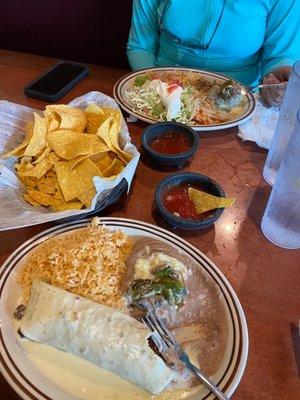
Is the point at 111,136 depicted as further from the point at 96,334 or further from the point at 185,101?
the point at 96,334

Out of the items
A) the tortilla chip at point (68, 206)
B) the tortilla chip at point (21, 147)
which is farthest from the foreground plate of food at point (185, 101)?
the tortilla chip at point (68, 206)

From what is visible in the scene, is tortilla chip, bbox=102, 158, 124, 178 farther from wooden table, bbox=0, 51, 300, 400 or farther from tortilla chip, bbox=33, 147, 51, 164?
tortilla chip, bbox=33, 147, 51, 164

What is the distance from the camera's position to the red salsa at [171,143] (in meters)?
1.53

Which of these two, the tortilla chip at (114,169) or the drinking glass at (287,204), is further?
the tortilla chip at (114,169)

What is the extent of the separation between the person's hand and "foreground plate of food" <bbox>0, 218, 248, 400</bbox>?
3.17ft

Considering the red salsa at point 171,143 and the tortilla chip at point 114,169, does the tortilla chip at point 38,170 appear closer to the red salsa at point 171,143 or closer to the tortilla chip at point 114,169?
the tortilla chip at point 114,169

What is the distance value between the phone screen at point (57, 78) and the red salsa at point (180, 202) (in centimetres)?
80

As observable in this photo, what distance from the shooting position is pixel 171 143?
61.5 inches

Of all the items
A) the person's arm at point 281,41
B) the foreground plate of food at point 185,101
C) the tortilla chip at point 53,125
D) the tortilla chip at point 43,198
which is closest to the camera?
the tortilla chip at point 43,198

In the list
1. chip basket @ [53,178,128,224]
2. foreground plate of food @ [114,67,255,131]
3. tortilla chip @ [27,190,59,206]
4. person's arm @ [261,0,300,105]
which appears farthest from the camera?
person's arm @ [261,0,300,105]

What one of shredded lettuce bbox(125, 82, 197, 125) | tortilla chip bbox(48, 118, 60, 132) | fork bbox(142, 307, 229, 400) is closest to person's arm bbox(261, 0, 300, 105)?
shredded lettuce bbox(125, 82, 197, 125)

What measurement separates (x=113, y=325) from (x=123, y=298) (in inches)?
3.9

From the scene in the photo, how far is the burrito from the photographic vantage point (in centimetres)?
89

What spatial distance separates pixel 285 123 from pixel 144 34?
4.07 feet
